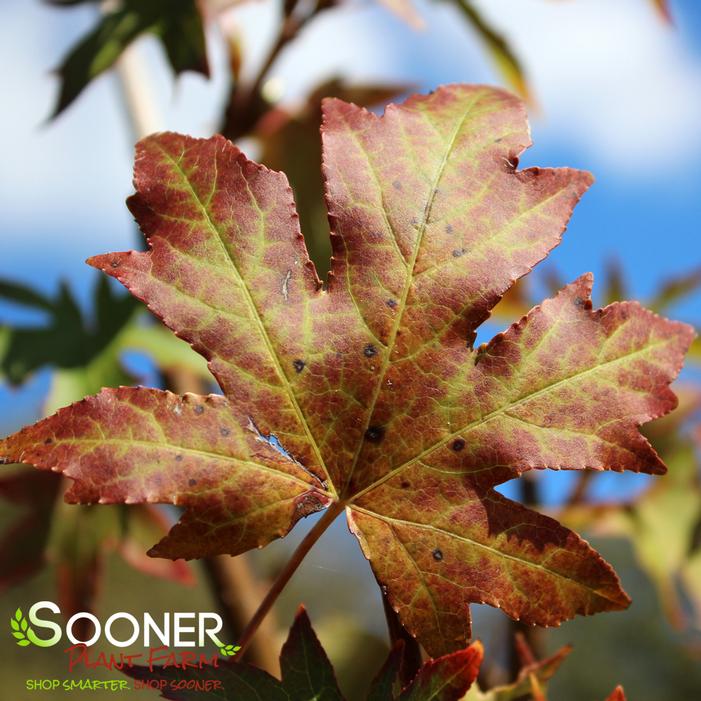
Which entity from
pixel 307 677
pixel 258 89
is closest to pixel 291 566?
pixel 307 677

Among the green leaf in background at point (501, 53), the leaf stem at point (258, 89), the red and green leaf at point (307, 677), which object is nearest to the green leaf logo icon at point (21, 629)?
the red and green leaf at point (307, 677)

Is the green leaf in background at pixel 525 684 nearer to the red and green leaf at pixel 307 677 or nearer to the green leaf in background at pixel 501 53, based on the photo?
the red and green leaf at pixel 307 677

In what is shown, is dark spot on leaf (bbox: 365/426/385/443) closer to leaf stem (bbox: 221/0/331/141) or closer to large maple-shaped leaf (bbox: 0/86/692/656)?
large maple-shaped leaf (bbox: 0/86/692/656)

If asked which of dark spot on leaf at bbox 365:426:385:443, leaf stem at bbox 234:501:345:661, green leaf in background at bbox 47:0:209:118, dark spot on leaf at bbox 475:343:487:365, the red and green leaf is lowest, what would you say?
the red and green leaf

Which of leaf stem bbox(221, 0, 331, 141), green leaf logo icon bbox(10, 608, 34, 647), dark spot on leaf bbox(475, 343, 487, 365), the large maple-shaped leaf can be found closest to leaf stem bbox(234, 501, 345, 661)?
the large maple-shaped leaf

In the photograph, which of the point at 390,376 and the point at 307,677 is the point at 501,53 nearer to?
the point at 390,376
